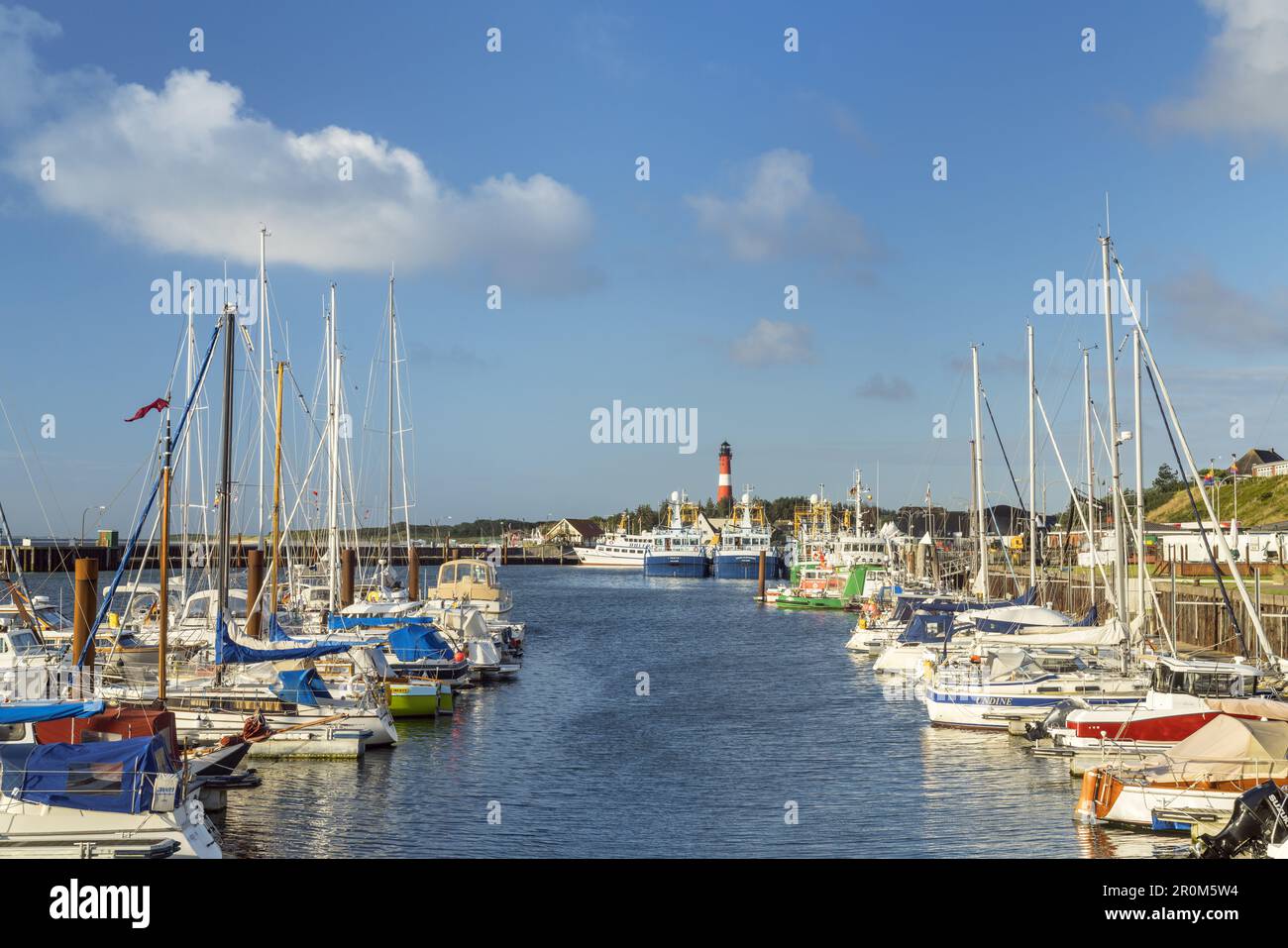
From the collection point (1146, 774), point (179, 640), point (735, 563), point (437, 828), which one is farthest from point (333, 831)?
point (735, 563)

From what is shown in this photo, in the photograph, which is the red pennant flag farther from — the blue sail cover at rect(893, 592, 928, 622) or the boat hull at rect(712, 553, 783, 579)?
the boat hull at rect(712, 553, 783, 579)

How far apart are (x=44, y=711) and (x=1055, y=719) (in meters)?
23.2

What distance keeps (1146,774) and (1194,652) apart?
55.6 ft

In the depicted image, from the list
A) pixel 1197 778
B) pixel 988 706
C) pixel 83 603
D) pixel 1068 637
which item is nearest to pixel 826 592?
pixel 1068 637

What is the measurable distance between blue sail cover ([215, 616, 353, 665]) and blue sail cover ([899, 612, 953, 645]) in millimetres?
26862

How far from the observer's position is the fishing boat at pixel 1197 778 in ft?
71.8

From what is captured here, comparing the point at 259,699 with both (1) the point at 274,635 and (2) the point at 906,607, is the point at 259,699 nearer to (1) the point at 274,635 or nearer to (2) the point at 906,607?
(1) the point at 274,635

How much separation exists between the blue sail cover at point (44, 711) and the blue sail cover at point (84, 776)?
84.6 inches

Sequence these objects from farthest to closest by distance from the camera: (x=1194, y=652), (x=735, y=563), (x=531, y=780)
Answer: (x=735, y=563) → (x=1194, y=652) → (x=531, y=780)

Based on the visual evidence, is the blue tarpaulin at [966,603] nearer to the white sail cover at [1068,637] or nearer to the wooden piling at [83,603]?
the white sail cover at [1068,637]

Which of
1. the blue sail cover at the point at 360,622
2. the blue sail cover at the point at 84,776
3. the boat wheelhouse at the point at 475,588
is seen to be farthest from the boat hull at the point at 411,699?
the boat wheelhouse at the point at 475,588

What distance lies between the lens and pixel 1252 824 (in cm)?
1869
